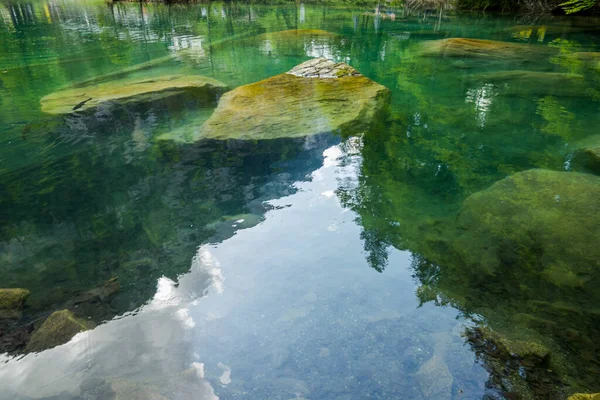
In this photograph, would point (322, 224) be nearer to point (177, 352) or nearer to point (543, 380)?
point (177, 352)

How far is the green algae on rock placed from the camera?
955 cm

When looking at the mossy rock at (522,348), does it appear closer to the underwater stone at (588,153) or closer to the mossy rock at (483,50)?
the underwater stone at (588,153)

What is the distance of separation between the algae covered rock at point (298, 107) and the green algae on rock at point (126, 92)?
1.84 metres

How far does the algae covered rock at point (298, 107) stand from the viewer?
25.3 ft

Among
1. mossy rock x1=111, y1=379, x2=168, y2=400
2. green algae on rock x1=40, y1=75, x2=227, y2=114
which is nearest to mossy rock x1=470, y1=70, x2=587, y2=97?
green algae on rock x1=40, y1=75, x2=227, y2=114

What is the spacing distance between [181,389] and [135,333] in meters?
0.85

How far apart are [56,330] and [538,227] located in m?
5.46

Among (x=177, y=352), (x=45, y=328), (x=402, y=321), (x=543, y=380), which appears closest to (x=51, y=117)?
(x=45, y=328)

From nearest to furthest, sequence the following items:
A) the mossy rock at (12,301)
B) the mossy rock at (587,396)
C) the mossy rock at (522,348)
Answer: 1. the mossy rock at (587,396)
2. the mossy rock at (522,348)
3. the mossy rock at (12,301)

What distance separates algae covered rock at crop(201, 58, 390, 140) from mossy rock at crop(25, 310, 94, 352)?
Result: 183 inches

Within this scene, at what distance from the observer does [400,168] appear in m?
6.63

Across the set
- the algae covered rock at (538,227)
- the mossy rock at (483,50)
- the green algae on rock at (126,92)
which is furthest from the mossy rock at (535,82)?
the green algae on rock at (126,92)

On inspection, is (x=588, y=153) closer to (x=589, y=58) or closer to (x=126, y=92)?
(x=126, y=92)

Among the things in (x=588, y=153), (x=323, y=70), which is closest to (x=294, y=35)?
(x=323, y=70)
